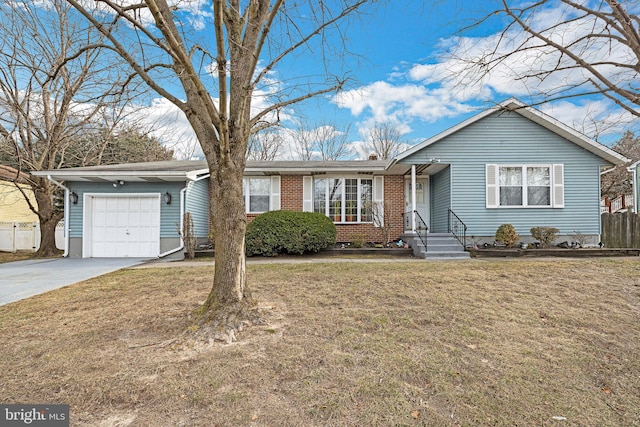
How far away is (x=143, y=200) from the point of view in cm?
1144

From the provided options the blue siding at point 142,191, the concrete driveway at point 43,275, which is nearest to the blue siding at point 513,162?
the blue siding at point 142,191

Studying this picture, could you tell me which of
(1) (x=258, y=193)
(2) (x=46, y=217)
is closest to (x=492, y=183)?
(1) (x=258, y=193)

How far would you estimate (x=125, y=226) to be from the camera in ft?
37.7

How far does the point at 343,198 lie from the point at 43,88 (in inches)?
461

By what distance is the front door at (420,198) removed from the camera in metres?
13.0

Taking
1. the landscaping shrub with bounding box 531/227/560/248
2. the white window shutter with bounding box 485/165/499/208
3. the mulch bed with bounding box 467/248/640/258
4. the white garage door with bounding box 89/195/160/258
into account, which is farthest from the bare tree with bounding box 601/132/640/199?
the white garage door with bounding box 89/195/160/258

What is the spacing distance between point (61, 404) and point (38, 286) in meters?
5.51

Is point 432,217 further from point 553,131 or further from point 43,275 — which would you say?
point 43,275

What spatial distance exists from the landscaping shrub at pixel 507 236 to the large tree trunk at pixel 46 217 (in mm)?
16283

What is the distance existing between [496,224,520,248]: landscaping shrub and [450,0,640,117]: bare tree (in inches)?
223

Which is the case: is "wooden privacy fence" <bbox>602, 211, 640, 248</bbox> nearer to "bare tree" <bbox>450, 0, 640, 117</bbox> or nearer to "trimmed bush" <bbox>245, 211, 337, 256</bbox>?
"bare tree" <bbox>450, 0, 640, 117</bbox>

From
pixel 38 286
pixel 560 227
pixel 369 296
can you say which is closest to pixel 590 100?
pixel 369 296

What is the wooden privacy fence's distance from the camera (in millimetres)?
11375

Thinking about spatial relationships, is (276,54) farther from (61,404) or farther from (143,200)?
(143,200)
